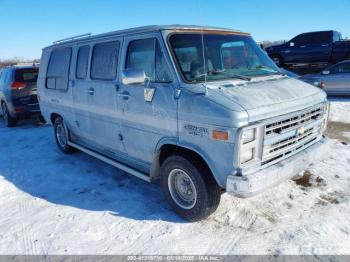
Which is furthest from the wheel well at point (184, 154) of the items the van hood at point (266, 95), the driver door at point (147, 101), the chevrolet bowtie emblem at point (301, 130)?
the chevrolet bowtie emblem at point (301, 130)

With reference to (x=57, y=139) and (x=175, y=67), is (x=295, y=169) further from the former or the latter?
(x=57, y=139)

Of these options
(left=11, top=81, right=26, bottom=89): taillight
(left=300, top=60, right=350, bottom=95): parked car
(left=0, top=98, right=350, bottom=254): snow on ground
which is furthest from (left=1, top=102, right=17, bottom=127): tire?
(left=300, top=60, right=350, bottom=95): parked car

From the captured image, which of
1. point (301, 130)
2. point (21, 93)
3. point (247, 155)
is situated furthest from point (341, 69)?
point (21, 93)

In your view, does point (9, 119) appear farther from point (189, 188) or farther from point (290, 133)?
point (290, 133)

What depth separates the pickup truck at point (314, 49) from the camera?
652 inches

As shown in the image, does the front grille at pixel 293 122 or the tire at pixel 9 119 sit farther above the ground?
the front grille at pixel 293 122

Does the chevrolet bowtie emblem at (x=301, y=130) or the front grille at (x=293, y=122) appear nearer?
the front grille at (x=293, y=122)

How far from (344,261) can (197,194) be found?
5.30ft

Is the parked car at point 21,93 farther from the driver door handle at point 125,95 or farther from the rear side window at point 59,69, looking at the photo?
the driver door handle at point 125,95

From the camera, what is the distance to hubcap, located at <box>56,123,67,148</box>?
6.82 meters

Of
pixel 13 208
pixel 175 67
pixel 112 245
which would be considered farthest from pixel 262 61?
pixel 13 208

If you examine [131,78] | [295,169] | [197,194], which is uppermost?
[131,78]

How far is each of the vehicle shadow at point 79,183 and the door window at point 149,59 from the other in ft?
5.72

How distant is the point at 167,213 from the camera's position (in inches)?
164
